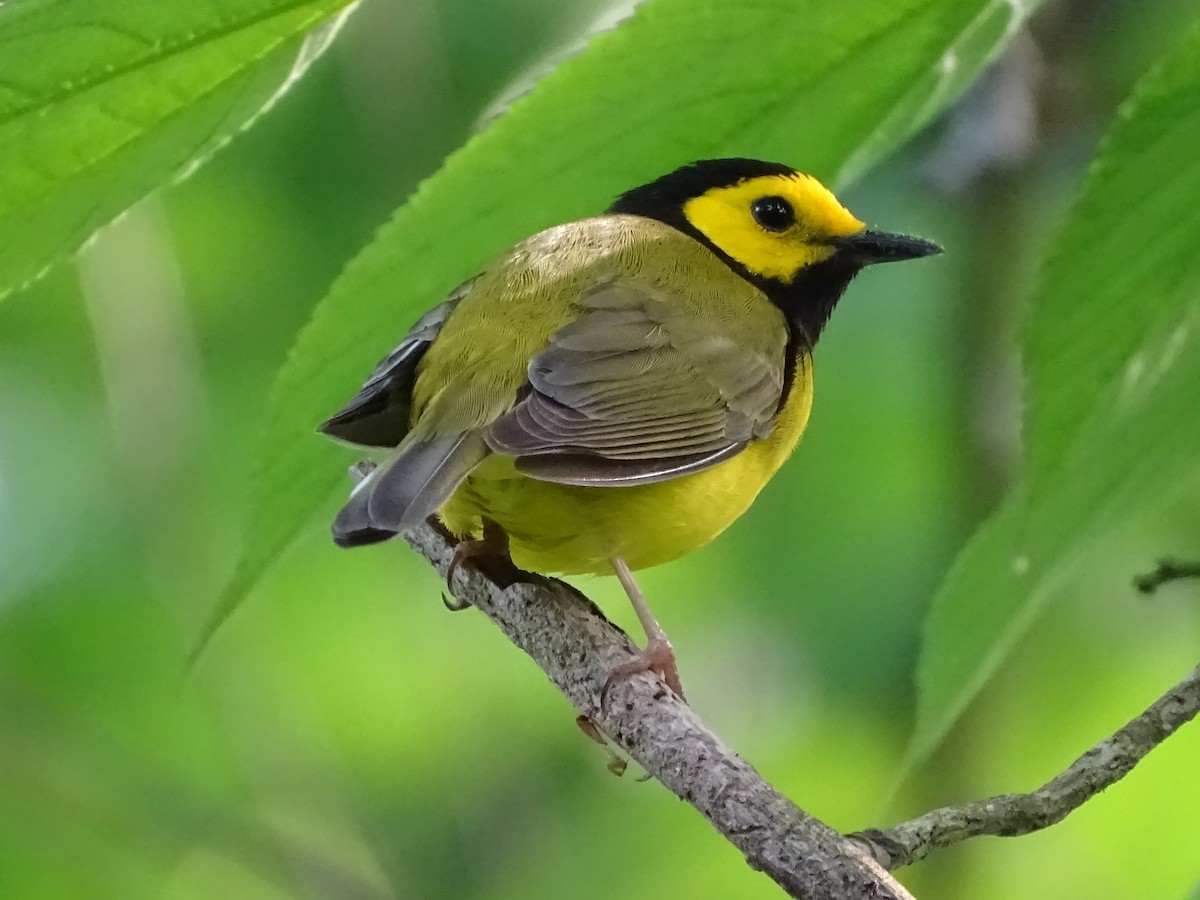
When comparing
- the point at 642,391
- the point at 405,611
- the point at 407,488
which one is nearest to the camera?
the point at 407,488

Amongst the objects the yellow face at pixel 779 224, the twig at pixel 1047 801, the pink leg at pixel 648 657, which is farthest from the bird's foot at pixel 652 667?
the yellow face at pixel 779 224

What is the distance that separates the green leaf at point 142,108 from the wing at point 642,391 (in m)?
0.68

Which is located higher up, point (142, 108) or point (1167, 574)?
point (142, 108)

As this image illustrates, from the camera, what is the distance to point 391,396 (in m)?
1.39

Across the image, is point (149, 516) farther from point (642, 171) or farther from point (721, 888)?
point (642, 171)


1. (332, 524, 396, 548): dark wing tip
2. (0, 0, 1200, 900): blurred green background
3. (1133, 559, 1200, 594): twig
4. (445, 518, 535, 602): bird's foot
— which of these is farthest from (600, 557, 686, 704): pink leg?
(0, 0, 1200, 900): blurred green background

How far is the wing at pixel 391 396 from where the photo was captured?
4.26 ft

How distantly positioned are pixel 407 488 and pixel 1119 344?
0.71 metres

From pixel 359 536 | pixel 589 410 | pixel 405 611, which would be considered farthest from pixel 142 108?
pixel 405 611

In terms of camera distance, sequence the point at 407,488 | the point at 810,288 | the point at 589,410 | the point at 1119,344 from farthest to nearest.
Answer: the point at 810,288, the point at 589,410, the point at 407,488, the point at 1119,344

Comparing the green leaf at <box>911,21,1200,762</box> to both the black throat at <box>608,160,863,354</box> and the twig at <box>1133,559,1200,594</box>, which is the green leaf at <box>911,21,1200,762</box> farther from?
the black throat at <box>608,160,863,354</box>

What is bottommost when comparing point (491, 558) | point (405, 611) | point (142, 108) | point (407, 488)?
point (405, 611)

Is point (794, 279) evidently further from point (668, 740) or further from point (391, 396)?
point (668, 740)

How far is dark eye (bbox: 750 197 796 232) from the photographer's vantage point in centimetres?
190
